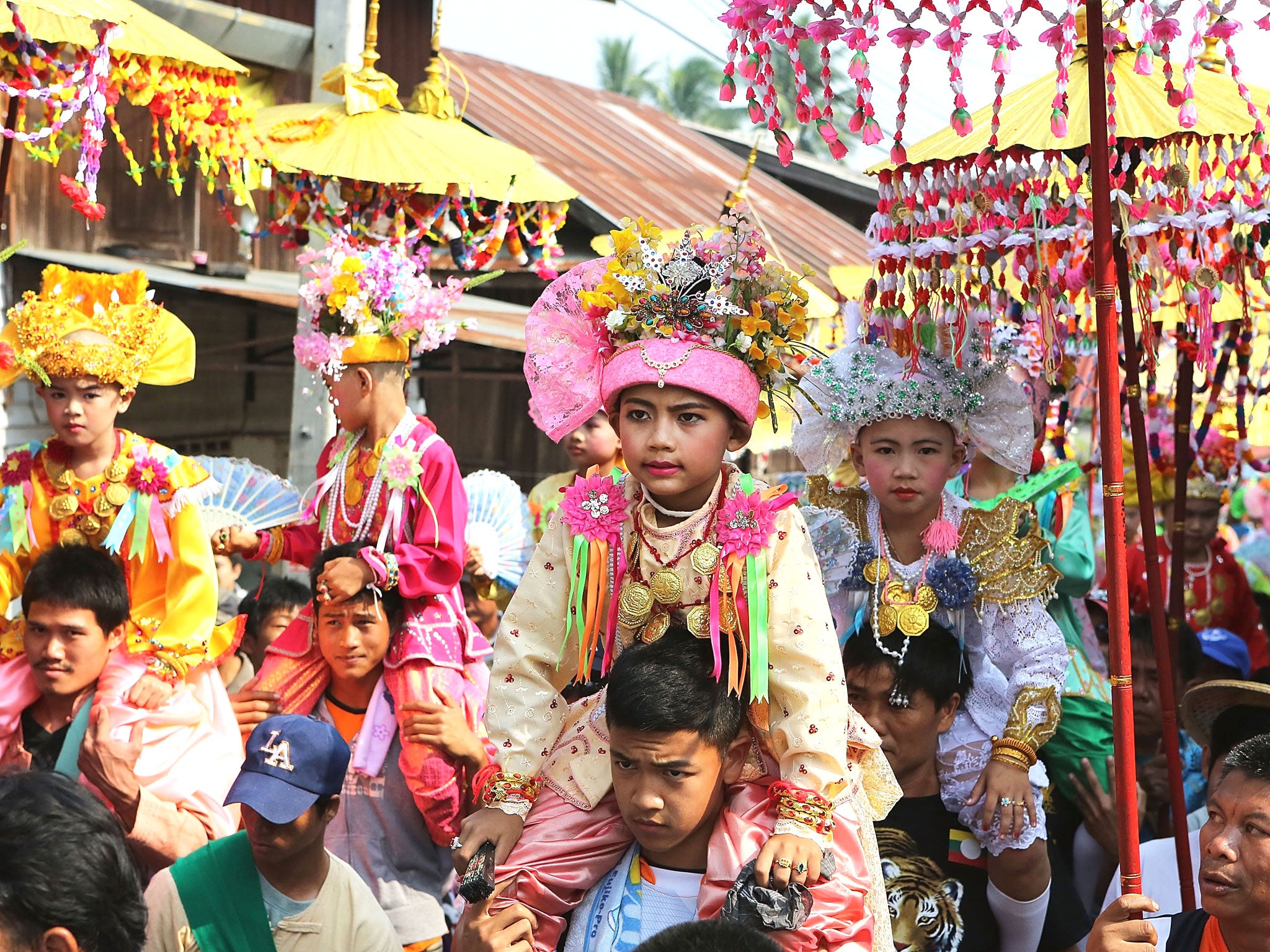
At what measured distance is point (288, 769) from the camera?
3.72 m

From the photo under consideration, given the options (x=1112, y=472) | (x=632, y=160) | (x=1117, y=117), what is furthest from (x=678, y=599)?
(x=632, y=160)

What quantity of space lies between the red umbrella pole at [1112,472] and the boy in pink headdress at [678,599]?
1.92 feet

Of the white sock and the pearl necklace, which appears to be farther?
the pearl necklace

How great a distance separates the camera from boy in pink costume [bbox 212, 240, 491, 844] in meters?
5.01

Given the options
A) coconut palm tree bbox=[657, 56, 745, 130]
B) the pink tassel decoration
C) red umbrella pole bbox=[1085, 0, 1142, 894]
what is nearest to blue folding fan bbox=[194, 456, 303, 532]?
the pink tassel decoration

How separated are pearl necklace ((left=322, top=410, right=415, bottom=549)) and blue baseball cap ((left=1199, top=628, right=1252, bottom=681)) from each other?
3.48 m

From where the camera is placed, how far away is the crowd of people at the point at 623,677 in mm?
3129

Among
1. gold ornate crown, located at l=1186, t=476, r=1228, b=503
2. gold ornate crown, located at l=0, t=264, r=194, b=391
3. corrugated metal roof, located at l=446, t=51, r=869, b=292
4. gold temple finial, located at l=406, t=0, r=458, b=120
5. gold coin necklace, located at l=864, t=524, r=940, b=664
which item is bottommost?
gold coin necklace, located at l=864, t=524, r=940, b=664

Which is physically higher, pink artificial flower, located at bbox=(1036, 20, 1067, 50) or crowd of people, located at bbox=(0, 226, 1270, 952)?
pink artificial flower, located at bbox=(1036, 20, 1067, 50)

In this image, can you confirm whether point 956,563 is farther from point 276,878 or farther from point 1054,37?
point 276,878

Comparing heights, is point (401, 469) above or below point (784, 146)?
below

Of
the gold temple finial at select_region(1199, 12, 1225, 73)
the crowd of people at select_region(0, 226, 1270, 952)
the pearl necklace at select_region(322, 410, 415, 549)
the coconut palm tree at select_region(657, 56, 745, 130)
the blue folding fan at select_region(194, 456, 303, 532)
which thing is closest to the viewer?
the crowd of people at select_region(0, 226, 1270, 952)

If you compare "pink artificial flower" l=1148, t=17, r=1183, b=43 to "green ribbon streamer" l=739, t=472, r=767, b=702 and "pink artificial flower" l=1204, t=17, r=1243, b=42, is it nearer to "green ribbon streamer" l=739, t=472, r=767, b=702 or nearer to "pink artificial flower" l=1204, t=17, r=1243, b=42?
"pink artificial flower" l=1204, t=17, r=1243, b=42

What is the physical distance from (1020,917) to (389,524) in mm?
2529
